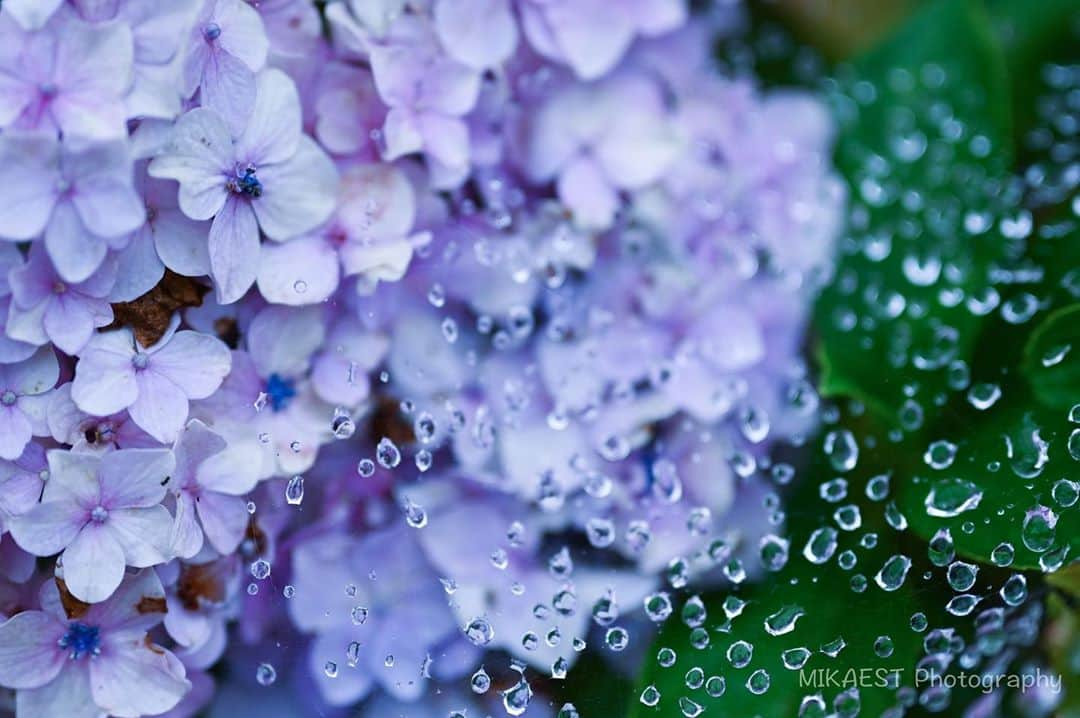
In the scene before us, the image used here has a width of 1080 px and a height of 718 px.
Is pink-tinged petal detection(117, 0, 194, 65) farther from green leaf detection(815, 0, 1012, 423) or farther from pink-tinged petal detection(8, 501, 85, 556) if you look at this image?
green leaf detection(815, 0, 1012, 423)

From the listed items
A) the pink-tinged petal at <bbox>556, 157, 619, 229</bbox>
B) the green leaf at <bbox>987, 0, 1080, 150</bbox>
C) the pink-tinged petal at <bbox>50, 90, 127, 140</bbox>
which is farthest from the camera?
the green leaf at <bbox>987, 0, 1080, 150</bbox>

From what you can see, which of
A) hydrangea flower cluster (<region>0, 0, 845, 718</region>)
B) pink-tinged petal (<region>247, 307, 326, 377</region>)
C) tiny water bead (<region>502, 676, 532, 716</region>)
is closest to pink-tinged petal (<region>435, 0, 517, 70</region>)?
hydrangea flower cluster (<region>0, 0, 845, 718</region>)

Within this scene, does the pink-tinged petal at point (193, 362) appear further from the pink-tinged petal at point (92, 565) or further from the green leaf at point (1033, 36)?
the green leaf at point (1033, 36)

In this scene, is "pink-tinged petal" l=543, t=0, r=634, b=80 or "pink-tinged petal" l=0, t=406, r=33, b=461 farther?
"pink-tinged petal" l=543, t=0, r=634, b=80

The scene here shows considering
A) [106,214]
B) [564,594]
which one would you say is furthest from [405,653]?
[106,214]

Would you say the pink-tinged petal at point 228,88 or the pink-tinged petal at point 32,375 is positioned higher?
the pink-tinged petal at point 228,88

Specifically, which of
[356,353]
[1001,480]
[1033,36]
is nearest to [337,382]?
[356,353]

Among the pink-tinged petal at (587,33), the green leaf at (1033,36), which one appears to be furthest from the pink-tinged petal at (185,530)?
the green leaf at (1033,36)
